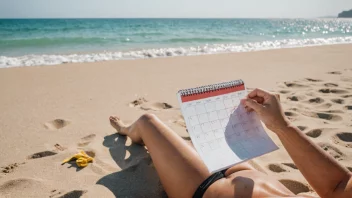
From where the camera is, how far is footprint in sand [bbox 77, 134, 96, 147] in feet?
8.74

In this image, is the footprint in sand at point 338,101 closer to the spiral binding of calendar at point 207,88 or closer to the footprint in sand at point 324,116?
the footprint in sand at point 324,116

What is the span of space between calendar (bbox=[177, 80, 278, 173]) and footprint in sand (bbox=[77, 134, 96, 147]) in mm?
1615

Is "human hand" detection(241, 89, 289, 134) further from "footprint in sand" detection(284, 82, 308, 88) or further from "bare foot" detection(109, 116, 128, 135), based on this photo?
"footprint in sand" detection(284, 82, 308, 88)

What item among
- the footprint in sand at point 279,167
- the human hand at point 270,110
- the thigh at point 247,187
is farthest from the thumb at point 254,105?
the footprint in sand at point 279,167

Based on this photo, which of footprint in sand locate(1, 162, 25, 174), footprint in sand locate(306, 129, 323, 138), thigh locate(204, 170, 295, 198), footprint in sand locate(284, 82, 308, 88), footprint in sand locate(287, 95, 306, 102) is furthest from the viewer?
→ footprint in sand locate(284, 82, 308, 88)

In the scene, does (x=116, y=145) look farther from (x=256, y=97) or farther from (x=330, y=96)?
(x=330, y=96)

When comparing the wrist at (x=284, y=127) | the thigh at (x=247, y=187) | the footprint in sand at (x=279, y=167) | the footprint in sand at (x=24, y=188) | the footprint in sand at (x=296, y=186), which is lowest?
the footprint in sand at (x=296, y=186)

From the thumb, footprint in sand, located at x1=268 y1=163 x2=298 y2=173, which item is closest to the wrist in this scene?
the thumb

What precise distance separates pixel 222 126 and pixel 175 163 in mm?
440

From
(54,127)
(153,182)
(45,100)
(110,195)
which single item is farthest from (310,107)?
(45,100)

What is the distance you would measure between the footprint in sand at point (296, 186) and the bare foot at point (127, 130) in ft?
3.85

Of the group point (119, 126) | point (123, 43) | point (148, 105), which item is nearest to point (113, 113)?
point (148, 105)

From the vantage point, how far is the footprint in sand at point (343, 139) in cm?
260

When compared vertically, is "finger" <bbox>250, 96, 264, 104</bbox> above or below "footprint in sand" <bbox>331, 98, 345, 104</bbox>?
above
